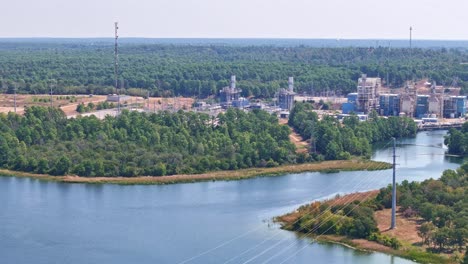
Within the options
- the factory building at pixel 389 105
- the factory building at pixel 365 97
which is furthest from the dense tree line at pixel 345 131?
the factory building at pixel 389 105

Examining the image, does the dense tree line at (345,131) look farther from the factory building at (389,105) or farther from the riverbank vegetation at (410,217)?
the riverbank vegetation at (410,217)

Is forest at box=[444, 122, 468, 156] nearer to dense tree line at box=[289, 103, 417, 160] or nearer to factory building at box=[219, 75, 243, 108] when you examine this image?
dense tree line at box=[289, 103, 417, 160]

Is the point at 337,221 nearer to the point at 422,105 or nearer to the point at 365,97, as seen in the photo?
the point at 365,97

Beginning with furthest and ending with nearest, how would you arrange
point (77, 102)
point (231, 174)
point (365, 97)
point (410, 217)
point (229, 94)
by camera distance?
point (229, 94)
point (77, 102)
point (365, 97)
point (231, 174)
point (410, 217)

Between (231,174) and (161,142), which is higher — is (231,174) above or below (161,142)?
below

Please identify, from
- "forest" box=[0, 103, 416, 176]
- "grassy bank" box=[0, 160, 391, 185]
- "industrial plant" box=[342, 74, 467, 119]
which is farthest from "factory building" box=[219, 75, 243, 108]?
"grassy bank" box=[0, 160, 391, 185]

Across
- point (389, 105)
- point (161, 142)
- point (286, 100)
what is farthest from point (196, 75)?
point (161, 142)

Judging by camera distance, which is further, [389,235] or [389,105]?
[389,105]

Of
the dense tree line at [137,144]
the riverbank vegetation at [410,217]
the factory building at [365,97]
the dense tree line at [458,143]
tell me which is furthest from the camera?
the factory building at [365,97]
